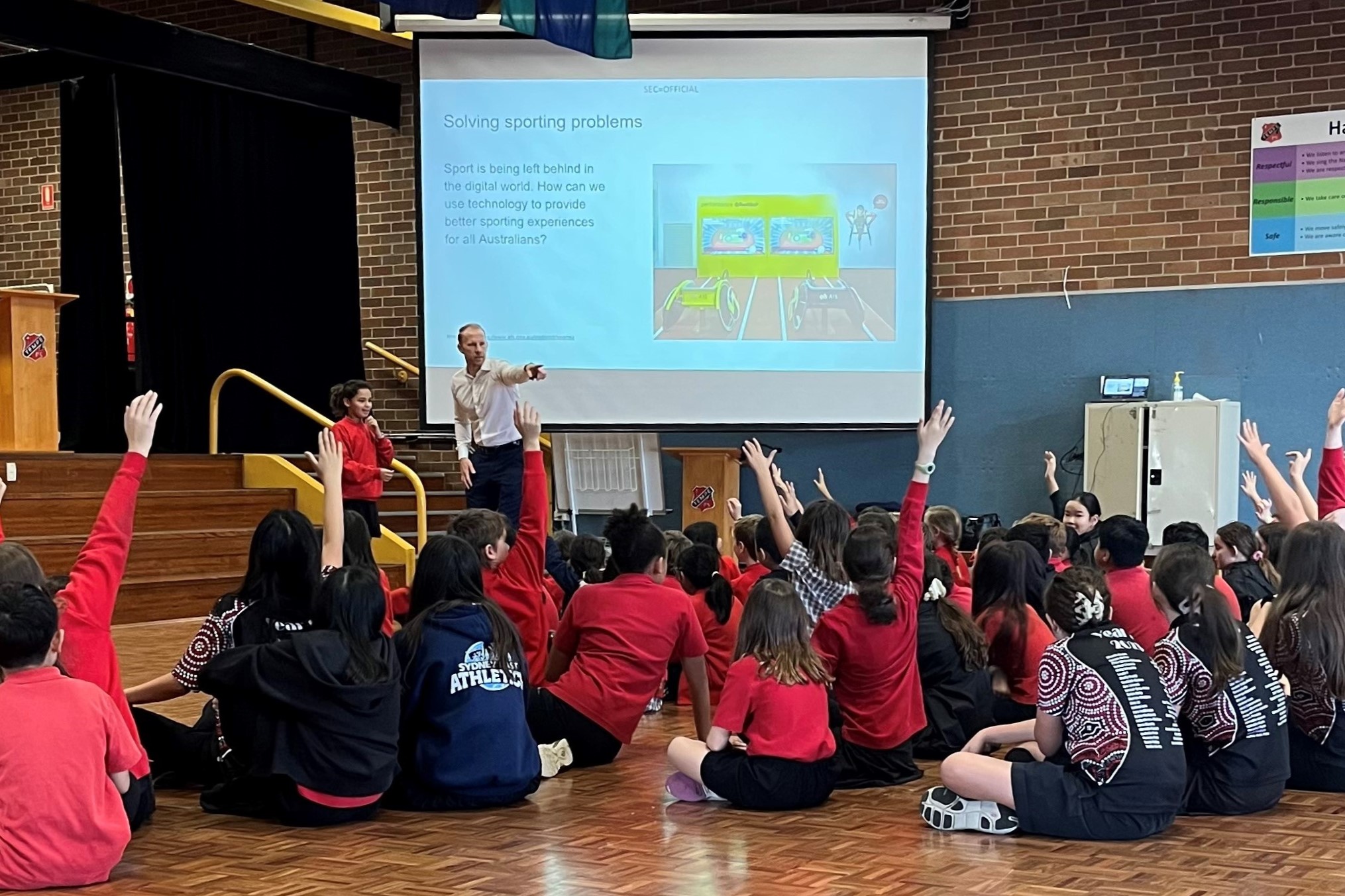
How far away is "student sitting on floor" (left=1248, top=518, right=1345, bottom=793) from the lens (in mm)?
4219

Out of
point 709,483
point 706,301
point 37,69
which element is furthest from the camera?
point 37,69

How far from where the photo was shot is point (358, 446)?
8164 mm

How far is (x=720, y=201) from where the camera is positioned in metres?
9.75

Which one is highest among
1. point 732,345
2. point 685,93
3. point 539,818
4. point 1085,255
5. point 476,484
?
point 685,93

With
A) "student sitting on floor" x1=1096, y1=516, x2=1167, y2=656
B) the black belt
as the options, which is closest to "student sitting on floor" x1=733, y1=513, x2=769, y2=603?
"student sitting on floor" x1=1096, y1=516, x2=1167, y2=656

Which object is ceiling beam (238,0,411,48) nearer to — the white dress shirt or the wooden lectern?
the wooden lectern

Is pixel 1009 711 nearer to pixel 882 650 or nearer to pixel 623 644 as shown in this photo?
pixel 882 650

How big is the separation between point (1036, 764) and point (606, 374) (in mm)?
6104

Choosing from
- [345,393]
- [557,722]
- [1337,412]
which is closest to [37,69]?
[345,393]

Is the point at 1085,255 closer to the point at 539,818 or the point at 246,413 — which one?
the point at 246,413

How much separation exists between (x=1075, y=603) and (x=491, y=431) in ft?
13.8

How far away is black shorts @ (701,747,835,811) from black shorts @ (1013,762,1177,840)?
0.61m

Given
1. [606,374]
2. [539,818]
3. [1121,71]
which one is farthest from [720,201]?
[539,818]

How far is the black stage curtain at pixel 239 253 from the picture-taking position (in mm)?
10539
